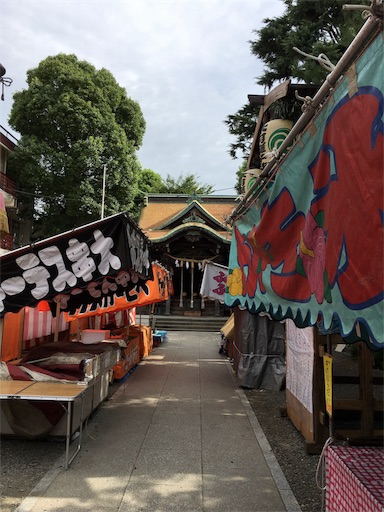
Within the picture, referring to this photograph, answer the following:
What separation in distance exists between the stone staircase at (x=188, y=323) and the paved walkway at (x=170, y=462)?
1289cm

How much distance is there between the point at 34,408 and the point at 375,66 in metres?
5.48

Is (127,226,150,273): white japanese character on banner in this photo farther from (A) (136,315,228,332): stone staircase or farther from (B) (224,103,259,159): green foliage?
(A) (136,315,228,332): stone staircase

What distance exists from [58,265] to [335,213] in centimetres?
385

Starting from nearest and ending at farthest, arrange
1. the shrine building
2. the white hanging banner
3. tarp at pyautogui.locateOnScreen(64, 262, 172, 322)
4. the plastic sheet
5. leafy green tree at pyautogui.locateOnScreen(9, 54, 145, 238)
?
the plastic sheet, tarp at pyautogui.locateOnScreen(64, 262, 172, 322), the white hanging banner, the shrine building, leafy green tree at pyautogui.locateOnScreen(9, 54, 145, 238)

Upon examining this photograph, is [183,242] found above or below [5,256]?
above

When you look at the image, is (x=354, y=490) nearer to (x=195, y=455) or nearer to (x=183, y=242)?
(x=195, y=455)

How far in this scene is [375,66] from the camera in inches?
68.8

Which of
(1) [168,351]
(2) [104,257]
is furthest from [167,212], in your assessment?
(2) [104,257]

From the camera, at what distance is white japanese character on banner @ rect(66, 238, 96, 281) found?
485 centimetres

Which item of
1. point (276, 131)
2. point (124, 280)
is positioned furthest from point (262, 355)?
point (276, 131)

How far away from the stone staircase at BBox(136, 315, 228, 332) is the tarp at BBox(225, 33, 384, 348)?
1853 centimetres

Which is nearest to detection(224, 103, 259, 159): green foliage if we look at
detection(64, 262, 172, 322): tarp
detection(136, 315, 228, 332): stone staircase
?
detection(64, 262, 172, 322): tarp

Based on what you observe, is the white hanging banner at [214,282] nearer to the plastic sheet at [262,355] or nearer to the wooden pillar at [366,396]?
the plastic sheet at [262,355]

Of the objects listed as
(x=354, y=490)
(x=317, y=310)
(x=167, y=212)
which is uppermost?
(x=167, y=212)
